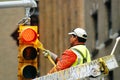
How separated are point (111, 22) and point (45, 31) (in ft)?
29.7

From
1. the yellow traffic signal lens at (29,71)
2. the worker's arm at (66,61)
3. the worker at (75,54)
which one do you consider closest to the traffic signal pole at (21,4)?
the worker at (75,54)

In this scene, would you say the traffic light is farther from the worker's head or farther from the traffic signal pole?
the traffic signal pole

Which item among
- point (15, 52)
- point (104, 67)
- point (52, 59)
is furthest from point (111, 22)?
point (104, 67)

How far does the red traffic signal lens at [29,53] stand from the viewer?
1085cm

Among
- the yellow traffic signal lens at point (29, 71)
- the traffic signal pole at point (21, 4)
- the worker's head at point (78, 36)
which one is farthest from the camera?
the traffic signal pole at point (21, 4)

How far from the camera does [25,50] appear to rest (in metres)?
10.9

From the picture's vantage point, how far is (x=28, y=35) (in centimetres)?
1107

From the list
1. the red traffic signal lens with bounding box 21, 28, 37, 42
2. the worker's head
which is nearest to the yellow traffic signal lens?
the red traffic signal lens with bounding box 21, 28, 37, 42

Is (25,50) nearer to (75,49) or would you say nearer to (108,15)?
(75,49)

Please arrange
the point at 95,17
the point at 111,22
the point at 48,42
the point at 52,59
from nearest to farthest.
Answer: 1. the point at 52,59
2. the point at 111,22
3. the point at 95,17
4. the point at 48,42

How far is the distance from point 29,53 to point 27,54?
37 mm

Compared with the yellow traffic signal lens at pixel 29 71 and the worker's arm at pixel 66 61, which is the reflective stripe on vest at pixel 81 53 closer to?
the worker's arm at pixel 66 61

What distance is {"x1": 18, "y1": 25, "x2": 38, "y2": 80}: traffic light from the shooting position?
35.3 feet

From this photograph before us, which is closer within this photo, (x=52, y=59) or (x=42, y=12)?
(x=52, y=59)
